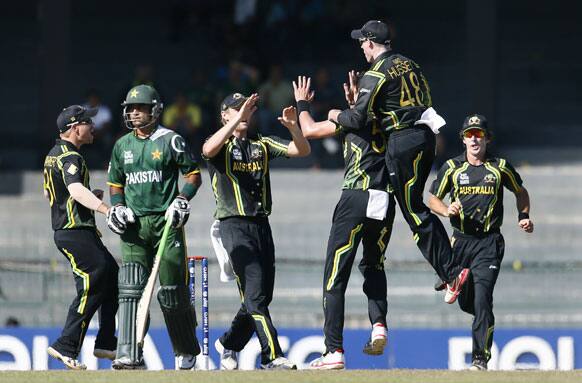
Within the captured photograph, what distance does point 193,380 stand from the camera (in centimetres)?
1030

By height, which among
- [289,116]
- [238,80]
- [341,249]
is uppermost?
[238,80]

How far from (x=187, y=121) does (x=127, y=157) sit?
1020 cm

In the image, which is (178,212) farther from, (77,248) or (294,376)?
(294,376)

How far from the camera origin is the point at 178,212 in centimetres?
1123

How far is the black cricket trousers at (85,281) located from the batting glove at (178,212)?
1165 mm

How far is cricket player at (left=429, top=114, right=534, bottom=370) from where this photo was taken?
13.0 meters

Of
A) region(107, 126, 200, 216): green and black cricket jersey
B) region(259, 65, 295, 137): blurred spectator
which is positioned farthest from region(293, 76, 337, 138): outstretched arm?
region(259, 65, 295, 137): blurred spectator

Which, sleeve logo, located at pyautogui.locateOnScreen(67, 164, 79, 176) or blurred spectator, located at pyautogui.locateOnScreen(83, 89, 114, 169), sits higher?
blurred spectator, located at pyautogui.locateOnScreen(83, 89, 114, 169)

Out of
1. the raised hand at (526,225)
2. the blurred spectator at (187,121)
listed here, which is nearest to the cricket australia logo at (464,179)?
the raised hand at (526,225)

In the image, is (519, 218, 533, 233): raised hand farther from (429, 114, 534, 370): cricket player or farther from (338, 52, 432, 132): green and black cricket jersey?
(338, 52, 432, 132): green and black cricket jersey

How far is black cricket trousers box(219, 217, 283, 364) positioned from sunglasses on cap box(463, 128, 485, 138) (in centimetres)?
202

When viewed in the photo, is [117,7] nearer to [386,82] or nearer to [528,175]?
[528,175]

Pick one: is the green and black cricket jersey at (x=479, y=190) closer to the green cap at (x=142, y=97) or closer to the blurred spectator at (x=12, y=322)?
the green cap at (x=142, y=97)

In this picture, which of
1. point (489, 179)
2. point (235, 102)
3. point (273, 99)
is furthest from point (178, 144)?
point (273, 99)
